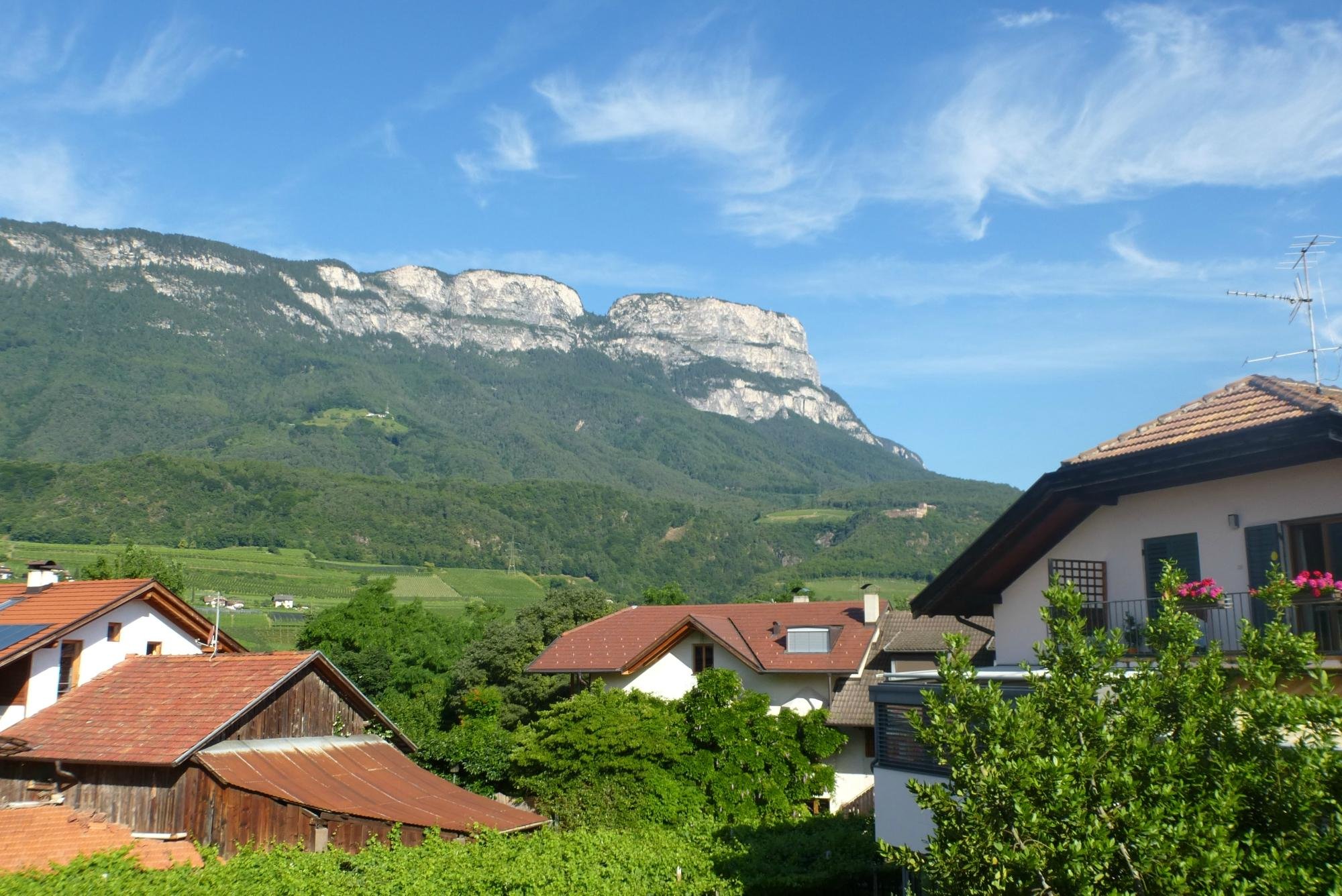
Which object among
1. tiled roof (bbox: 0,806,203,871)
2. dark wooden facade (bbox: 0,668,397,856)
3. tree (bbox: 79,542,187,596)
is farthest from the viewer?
tree (bbox: 79,542,187,596)

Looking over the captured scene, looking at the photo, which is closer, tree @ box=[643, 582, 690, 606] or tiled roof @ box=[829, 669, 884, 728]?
tiled roof @ box=[829, 669, 884, 728]

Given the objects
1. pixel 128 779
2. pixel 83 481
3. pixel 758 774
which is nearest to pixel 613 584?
pixel 83 481

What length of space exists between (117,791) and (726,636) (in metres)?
20.0

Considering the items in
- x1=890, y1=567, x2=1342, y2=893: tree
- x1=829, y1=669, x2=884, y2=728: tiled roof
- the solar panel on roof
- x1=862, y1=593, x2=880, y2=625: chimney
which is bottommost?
x1=829, y1=669, x2=884, y2=728: tiled roof

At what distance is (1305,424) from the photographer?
998 cm

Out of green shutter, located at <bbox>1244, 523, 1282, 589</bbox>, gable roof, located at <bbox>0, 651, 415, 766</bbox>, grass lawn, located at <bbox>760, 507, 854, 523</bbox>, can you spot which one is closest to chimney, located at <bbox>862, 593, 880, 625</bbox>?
gable roof, located at <bbox>0, 651, 415, 766</bbox>

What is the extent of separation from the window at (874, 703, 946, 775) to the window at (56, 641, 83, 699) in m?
19.6

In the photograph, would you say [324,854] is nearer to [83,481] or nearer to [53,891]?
[53,891]

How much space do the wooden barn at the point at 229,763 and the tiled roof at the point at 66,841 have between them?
0.49 metres

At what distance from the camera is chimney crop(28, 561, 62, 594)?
2803 cm

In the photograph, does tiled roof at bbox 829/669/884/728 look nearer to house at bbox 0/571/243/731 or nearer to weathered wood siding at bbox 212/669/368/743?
weathered wood siding at bbox 212/669/368/743

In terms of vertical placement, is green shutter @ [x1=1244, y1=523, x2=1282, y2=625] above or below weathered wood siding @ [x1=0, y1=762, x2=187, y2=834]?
above

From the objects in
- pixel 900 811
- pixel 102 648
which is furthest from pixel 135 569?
pixel 900 811

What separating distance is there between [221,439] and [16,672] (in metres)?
186
